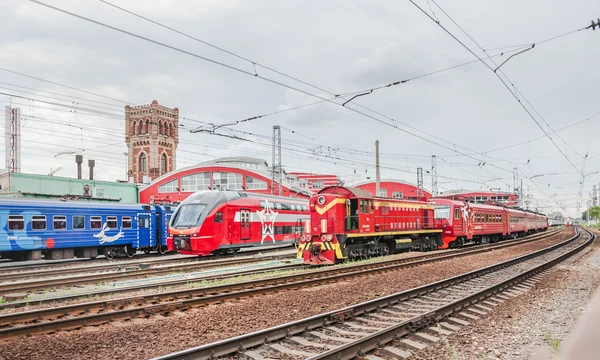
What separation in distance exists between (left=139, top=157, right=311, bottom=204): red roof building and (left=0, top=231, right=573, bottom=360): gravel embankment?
49327mm

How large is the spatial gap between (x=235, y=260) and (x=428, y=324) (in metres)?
13.9

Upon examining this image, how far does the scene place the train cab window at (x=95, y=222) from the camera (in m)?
23.6

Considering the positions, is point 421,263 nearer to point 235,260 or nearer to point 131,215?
point 235,260

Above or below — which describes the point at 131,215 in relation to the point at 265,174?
below

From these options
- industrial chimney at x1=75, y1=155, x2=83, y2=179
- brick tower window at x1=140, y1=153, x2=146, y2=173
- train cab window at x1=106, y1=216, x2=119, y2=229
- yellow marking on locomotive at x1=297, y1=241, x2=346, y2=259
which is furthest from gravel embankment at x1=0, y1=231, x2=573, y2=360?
brick tower window at x1=140, y1=153, x2=146, y2=173

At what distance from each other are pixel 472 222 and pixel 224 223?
18950 mm

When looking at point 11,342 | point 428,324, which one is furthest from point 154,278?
point 428,324

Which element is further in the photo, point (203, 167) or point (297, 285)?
point (203, 167)

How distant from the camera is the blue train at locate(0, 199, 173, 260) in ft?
68.5

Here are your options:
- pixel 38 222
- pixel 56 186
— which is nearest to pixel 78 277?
pixel 38 222

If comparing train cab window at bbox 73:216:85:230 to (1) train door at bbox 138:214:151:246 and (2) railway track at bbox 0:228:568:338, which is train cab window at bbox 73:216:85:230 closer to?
(1) train door at bbox 138:214:151:246

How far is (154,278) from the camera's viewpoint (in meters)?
15.7

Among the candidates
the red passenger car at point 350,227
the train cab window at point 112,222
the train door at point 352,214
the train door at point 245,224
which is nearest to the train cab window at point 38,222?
the train cab window at point 112,222

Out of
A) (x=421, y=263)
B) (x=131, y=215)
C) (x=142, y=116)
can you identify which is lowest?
(x=421, y=263)
